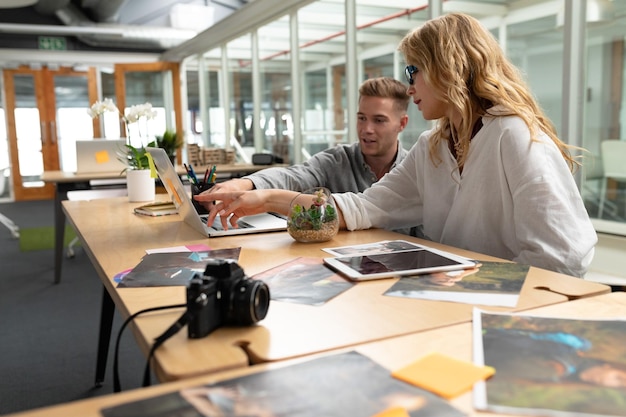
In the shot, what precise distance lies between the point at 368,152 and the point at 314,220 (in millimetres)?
1014

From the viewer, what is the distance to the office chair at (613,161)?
3299 millimetres

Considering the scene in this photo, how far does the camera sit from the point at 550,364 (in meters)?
0.70

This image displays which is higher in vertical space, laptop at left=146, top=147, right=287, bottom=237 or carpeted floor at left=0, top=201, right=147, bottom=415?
laptop at left=146, top=147, right=287, bottom=237

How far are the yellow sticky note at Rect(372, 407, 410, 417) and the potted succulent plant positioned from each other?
0.91 meters

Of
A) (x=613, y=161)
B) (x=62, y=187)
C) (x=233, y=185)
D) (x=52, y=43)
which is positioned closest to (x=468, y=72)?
(x=233, y=185)

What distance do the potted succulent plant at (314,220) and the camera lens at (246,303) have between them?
2.12 feet

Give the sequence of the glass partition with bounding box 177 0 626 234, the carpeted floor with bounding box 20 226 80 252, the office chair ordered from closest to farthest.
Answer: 1. the glass partition with bounding box 177 0 626 234
2. the office chair
3. the carpeted floor with bounding box 20 226 80 252

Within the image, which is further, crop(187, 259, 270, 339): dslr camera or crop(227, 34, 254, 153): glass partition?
crop(227, 34, 254, 153): glass partition

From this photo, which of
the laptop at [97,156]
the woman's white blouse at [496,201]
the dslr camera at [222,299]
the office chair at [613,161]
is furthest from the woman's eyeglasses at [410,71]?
the laptop at [97,156]

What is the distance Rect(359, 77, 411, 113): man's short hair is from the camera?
8.13 ft

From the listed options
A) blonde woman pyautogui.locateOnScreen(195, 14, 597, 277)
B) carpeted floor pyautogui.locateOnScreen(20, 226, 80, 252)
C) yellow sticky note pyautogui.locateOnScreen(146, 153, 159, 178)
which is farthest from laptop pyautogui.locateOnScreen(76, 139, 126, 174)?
blonde woman pyautogui.locateOnScreen(195, 14, 597, 277)

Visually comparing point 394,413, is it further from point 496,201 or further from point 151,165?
point 151,165

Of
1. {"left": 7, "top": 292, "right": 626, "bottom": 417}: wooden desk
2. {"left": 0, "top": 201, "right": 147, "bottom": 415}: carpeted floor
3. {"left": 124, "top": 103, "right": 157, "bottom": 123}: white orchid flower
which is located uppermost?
{"left": 124, "top": 103, "right": 157, "bottom": 123}: white orchid flower

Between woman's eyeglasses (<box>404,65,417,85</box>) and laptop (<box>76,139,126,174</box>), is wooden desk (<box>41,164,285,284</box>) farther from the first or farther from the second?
woman's eyeglasses (<box>404,65,417,85</box>)
